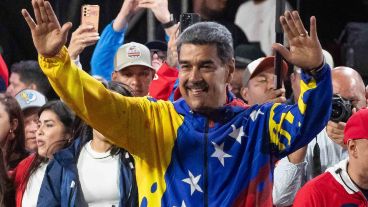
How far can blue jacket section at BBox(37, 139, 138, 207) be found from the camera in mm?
5285

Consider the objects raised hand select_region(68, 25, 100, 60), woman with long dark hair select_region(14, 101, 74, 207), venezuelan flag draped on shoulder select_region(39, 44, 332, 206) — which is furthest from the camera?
raised hand select_region(68, 25, 100, 60)

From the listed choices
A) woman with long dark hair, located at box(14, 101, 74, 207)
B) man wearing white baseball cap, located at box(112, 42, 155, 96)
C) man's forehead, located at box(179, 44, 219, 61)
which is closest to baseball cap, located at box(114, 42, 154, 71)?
man wearing white baseball cap, located at box(112, 42, 155, 96)

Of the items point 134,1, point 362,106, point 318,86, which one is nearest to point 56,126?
point 134,1

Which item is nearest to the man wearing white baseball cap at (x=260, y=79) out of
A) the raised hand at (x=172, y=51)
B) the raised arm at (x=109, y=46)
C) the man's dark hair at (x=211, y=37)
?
the raised hand at (x=172, y=51)

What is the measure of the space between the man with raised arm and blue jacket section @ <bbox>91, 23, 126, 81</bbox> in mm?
2995

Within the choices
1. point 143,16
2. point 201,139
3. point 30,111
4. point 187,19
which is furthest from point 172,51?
point 201,139

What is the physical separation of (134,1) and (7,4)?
1838 mm

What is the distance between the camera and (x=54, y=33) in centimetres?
393

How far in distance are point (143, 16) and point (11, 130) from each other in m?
2.25

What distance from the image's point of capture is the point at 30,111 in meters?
7.05

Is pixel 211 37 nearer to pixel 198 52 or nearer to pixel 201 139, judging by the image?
pixel 198 52

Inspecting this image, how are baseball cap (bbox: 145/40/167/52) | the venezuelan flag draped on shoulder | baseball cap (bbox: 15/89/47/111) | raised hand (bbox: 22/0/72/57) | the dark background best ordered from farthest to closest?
the dark background
baseball cap (bbox: 145/40/167/52)
baseball cap (bbox: 15/89/47/111)
the venezuelan flag draped on shoulder
raised hand (bbox: 22/0/72/57)

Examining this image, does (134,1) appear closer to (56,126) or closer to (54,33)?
(56,126)

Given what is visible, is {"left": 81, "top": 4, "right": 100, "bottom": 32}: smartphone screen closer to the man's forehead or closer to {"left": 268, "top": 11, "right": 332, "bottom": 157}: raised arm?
the man's forehead
